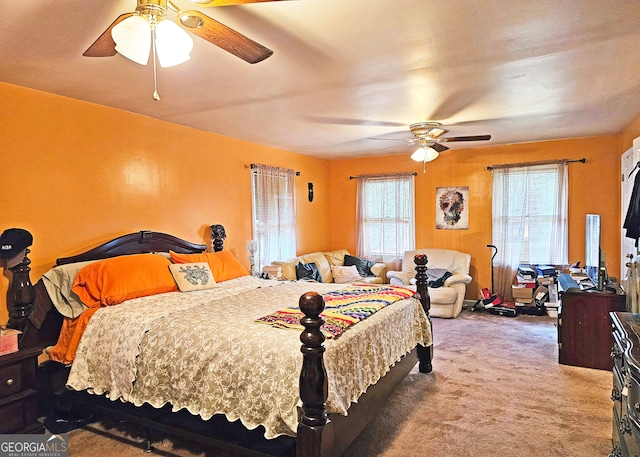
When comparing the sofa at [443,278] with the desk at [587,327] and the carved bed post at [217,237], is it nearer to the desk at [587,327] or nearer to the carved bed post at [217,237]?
the desk at [587,327]

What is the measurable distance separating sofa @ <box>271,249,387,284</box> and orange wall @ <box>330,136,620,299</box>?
0.65m

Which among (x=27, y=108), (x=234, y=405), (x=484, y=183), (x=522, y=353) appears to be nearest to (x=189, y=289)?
(x=234, y=405)

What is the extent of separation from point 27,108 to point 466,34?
3.17 m

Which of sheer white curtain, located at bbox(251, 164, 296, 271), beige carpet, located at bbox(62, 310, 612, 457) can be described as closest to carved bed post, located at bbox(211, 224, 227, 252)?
sheer white curtain, located at bbox(251, 164, 296, 271)

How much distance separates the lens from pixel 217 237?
15.4 feet

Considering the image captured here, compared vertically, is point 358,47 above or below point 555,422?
above

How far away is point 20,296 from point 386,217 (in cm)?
525

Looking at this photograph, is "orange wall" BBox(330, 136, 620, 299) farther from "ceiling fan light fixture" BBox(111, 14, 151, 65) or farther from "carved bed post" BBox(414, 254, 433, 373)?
"ceiling fan light fixture" BBox(111, 14, 151, 65)

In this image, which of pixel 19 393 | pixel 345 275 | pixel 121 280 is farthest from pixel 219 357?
pixel 345 275

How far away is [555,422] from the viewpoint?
2.84m

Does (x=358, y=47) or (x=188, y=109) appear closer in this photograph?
(x=358, y=47)

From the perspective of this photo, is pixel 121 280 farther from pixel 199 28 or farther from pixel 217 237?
pixel 199 28

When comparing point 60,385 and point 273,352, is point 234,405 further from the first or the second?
point 60,385

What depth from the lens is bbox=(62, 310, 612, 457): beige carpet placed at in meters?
2.57
